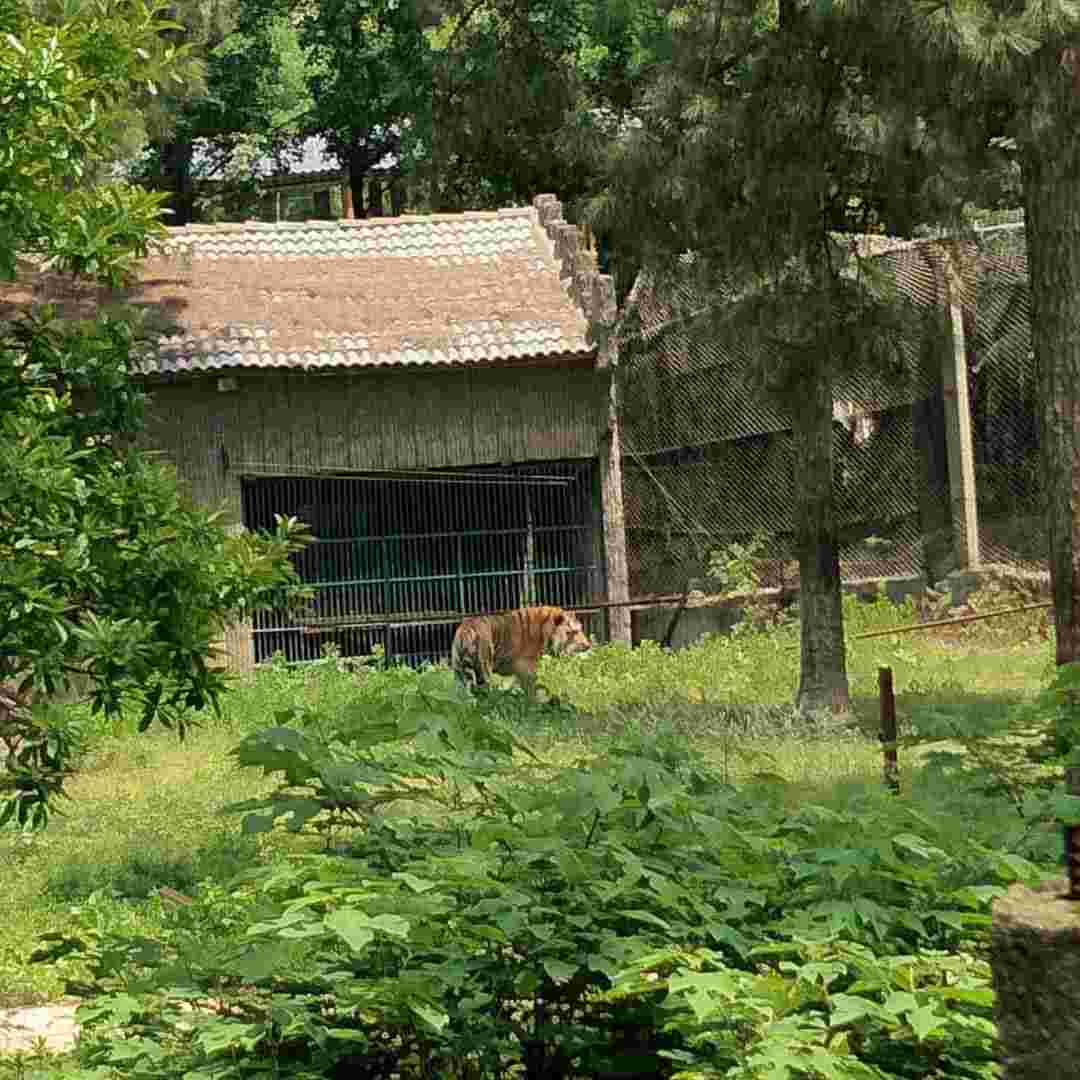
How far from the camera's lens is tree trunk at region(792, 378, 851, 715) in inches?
643

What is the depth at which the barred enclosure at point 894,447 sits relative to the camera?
2212cm

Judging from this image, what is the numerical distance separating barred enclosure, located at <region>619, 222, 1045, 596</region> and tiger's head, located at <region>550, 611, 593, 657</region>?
7.37 ft

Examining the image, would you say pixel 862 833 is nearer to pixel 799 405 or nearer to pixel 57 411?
pixel 57 411

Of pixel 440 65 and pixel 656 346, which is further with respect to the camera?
pixel 656 346

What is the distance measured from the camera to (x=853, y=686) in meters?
18.9

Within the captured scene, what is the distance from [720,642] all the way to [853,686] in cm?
365

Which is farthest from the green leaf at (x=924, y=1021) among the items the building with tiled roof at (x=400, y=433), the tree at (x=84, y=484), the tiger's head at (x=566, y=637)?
the building with tiled roof at (x=400, y=433)

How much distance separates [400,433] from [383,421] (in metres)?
0.24

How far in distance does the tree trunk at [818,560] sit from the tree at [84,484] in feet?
29.1

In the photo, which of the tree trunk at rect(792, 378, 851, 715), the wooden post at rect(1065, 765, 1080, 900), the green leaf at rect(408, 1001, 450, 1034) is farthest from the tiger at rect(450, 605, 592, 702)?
the wooden post at rect(1065, 765, 1080, 900)

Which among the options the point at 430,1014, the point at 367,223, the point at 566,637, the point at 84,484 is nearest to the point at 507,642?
the point at 566,637

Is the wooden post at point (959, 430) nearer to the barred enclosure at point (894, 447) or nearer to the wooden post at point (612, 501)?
the barred enclosure at point (894, 447)

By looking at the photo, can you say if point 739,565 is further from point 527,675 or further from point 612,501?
point 527,675

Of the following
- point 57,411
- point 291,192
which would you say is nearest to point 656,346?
Answer: point 57,411
